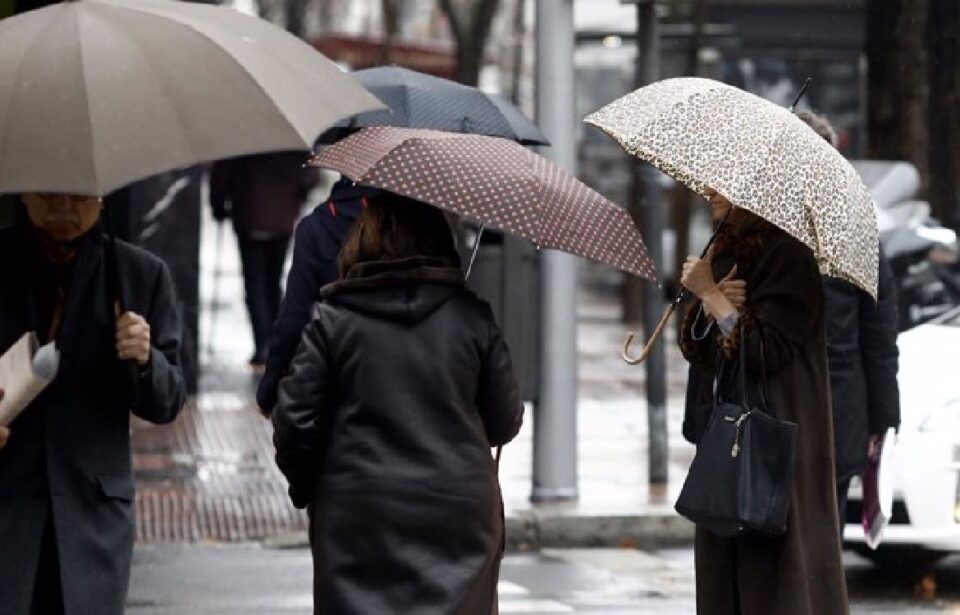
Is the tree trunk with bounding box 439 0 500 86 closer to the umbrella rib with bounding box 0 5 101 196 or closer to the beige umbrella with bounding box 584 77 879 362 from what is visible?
the beige umbrella with bounding box 584 77 879 362

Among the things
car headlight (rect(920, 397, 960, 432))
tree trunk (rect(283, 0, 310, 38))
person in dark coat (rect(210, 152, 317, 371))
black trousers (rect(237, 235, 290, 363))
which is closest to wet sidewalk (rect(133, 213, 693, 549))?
black trousers (rect(237, 235, 290, 363))

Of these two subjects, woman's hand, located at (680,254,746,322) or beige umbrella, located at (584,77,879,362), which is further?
woman's hand, located at (680,254,746,322)

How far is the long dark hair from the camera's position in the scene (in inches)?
219

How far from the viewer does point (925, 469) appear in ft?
31.4

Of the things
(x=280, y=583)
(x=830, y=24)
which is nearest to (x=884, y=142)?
(x=830, y=24)

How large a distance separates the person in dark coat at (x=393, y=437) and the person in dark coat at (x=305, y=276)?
4.22ft

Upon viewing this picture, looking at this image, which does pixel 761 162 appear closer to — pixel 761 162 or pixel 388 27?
pixel 761 162

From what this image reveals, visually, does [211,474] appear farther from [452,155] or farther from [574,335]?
[452,155]

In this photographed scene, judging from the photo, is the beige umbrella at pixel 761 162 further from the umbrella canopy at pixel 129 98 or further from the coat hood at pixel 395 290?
the umbrella canopy at pixel 129 98

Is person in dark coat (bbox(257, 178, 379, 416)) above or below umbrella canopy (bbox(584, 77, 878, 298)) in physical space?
below

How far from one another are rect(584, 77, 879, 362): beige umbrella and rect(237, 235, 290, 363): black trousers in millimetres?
10970

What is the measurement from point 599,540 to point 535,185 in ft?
17.9

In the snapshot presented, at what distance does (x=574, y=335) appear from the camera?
459 inches

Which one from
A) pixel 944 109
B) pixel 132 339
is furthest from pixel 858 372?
pixel 944 109
